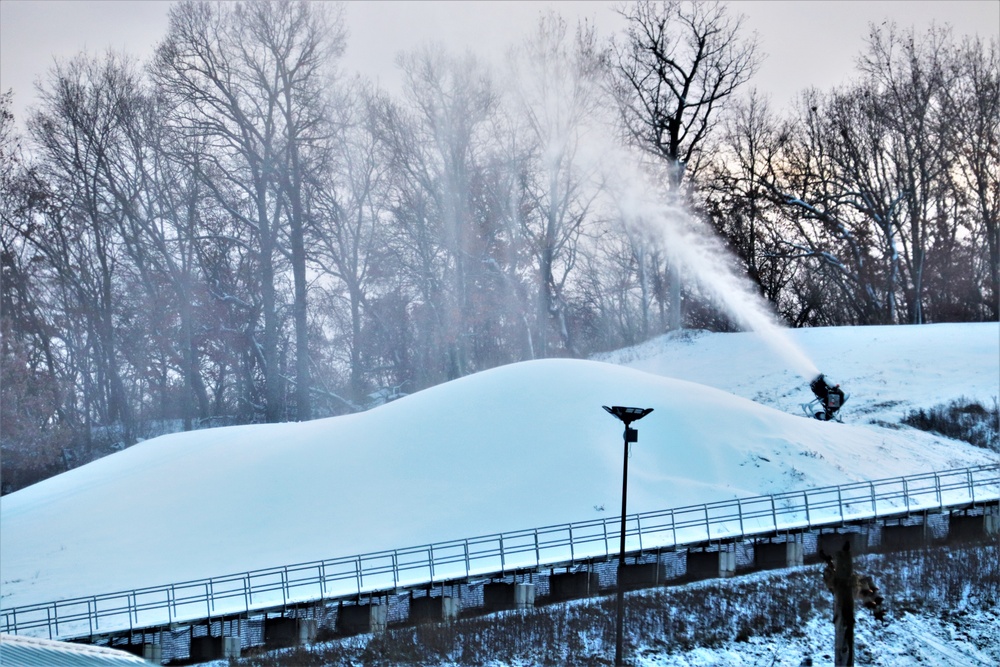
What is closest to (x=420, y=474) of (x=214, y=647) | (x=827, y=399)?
(x=214, y=647)

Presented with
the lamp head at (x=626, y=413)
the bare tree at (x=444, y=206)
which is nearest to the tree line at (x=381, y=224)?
the bare tree at (x=444, y=206)

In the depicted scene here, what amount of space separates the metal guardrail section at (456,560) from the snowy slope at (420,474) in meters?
1.07

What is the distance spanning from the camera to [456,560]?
96.9ft

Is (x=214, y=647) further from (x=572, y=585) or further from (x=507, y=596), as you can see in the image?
(x=572, y=585)

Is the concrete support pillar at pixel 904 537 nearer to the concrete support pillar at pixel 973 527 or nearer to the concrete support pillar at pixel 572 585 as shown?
the concrete support pillar at pixel 973 527

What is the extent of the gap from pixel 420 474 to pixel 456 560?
24.4ft

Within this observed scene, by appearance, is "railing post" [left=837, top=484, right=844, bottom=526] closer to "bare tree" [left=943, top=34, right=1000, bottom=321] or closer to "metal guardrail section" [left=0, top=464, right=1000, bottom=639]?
"metal guardrail section" [left=0, top=464, right=1000, bottom=639]

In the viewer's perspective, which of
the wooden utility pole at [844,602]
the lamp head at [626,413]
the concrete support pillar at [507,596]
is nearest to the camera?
the wooden utility pole at [844,602]

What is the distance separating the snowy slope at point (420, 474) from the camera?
33469mm

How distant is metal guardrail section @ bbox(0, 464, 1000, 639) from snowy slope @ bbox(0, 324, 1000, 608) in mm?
1074

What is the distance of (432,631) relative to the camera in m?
26.7

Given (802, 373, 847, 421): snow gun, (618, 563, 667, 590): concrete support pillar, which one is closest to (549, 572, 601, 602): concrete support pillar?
(618, 563, 667, 590): concrete support pillar

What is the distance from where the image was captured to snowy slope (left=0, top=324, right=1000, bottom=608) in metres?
33.5

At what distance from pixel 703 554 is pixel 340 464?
13368mm
